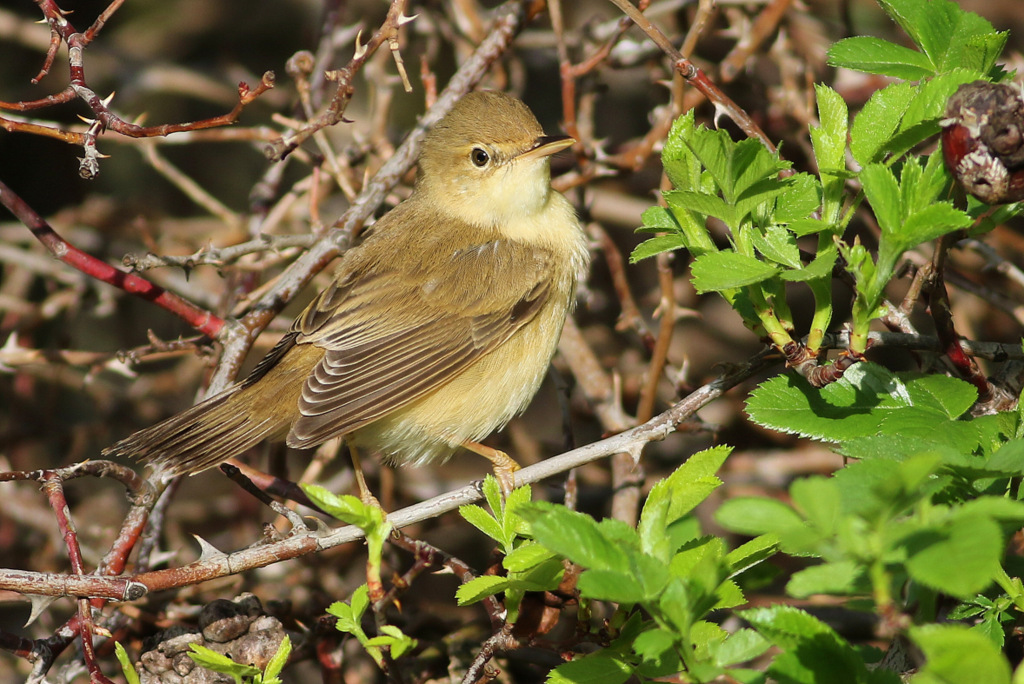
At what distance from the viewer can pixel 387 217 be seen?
416 cm

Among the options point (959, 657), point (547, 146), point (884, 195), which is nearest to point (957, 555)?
point (959, 657)

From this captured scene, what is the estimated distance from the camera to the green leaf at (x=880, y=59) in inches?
83.0

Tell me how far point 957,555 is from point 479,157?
3105 millimetres

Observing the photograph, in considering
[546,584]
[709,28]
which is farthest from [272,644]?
[709,28]

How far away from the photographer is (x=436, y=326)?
3.64 meters

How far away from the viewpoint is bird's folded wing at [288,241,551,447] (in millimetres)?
3357

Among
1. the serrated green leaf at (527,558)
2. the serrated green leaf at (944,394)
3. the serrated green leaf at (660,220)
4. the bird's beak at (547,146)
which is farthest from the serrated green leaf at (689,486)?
the bird's beak at (547,146)

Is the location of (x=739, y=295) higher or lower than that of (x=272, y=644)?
higher

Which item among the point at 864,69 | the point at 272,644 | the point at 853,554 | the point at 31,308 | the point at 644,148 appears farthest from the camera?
the point at 31,308

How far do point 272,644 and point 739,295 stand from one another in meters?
1.51

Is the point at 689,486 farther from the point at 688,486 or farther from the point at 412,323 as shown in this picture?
the point at 412,323

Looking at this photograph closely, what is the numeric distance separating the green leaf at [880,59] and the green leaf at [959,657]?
4.46 ft

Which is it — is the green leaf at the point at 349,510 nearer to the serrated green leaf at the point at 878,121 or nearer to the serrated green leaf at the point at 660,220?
the serrated green leaf at the point at 660,220

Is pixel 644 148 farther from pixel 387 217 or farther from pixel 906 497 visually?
pixel 906 497
